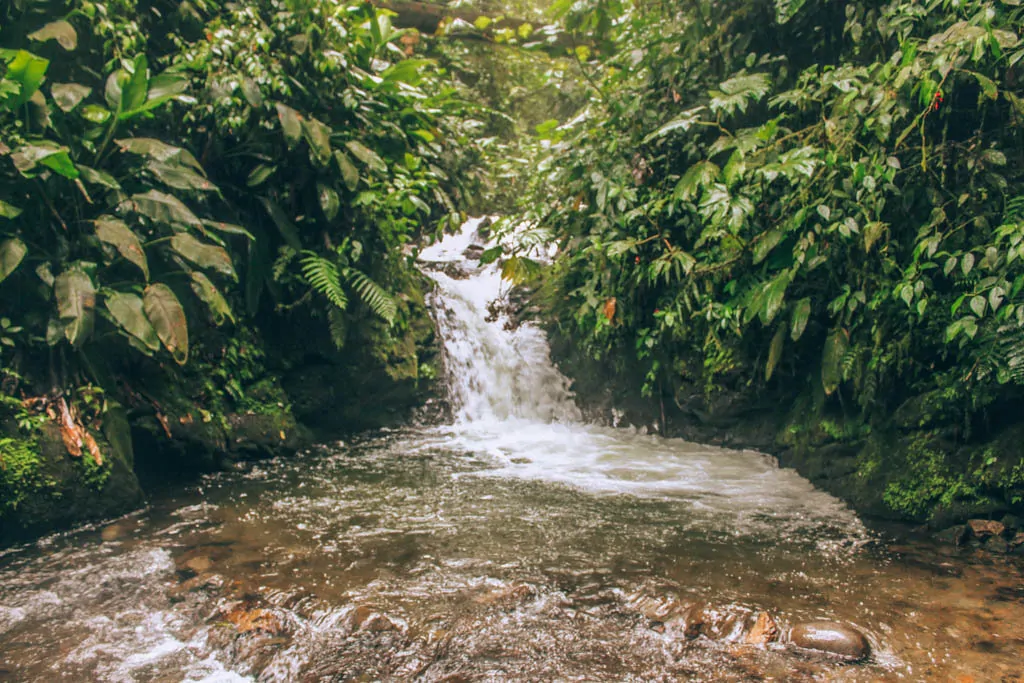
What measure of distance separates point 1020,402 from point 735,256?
204 centimetres

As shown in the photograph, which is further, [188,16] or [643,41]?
[643,41]

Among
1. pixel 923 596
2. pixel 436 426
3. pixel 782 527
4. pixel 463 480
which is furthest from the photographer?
pixel 436 426

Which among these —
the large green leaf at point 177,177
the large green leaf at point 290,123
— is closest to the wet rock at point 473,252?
the large green leaf at point 290,123

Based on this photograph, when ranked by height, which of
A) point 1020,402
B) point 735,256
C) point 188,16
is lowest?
point 1020,402

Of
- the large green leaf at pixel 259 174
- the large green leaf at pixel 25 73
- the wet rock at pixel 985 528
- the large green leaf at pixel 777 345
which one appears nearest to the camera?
the wet rock at pixel 985 528

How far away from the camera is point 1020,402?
331 cm

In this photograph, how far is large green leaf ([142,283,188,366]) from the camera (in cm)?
378

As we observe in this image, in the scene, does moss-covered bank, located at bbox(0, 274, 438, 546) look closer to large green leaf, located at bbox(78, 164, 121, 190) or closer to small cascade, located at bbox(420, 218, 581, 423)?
small cascade, located at bbox(420, 218, 581, 423)

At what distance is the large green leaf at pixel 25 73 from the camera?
11.3 ft

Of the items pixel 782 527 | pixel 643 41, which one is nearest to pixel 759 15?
pixel 643 41

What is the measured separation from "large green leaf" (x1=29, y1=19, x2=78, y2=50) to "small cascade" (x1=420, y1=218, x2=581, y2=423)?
423 cm

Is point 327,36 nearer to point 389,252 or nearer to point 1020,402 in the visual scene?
point 389,252

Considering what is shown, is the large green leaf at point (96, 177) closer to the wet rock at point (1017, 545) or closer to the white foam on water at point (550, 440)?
the white foam on water at point (550, 440)

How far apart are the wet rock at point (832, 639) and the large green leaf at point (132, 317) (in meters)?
3.62
